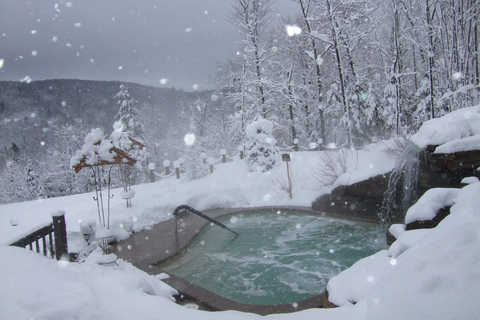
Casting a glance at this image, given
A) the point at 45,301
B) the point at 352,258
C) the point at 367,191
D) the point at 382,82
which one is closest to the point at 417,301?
the point at 45,301

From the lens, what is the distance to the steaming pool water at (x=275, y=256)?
17.3 feet

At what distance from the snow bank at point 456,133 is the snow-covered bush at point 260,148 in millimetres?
7511

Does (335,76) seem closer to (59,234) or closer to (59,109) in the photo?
(59,234)

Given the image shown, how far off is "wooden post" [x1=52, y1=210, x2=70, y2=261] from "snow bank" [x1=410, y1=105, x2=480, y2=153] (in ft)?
23.7

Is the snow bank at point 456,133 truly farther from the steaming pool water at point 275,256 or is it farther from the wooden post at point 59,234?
the wooden post at point 59,234

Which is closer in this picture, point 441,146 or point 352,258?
point 441,146

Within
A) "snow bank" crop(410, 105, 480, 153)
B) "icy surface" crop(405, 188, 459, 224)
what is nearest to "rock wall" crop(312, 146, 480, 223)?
"snow bank" crop(410, 105, 480, 153)

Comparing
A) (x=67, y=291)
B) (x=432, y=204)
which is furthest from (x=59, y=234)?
(x=432, y=204)

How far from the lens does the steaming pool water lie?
17.3ft

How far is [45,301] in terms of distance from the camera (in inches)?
98.2

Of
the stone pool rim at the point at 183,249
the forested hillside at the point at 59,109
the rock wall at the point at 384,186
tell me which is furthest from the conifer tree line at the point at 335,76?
the forested hillside at the point at 59,109

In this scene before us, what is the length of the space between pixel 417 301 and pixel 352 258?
4.97 metres

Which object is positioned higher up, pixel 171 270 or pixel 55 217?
pixel 55 217

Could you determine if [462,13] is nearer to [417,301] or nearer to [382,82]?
[417,301]
